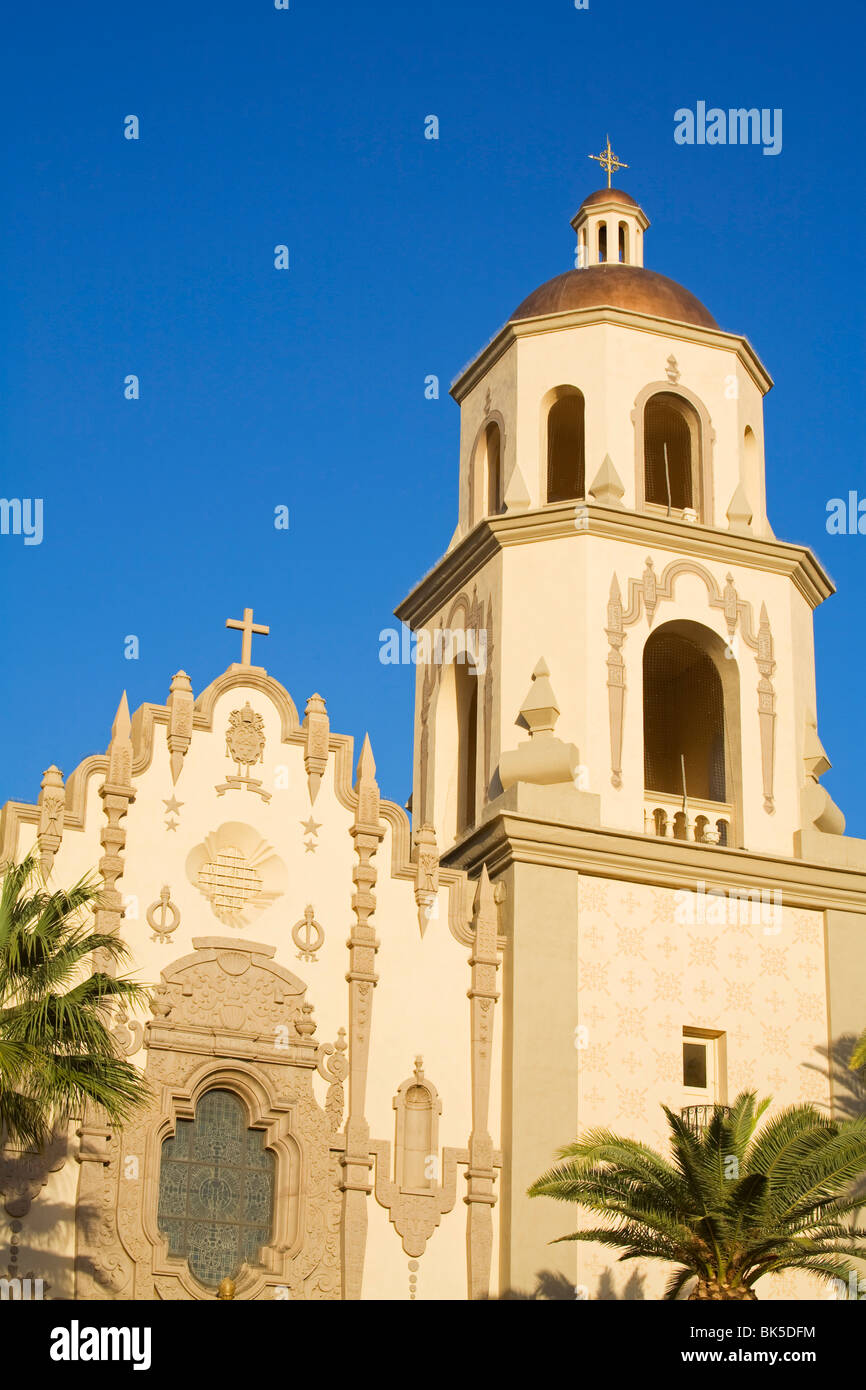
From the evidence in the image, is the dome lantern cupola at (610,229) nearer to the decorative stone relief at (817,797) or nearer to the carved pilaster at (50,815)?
the decorative stone relief at (817,797)

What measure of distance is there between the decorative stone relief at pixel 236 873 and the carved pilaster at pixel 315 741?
3.77 feet

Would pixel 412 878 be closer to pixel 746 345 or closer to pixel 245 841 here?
pixel 245 841

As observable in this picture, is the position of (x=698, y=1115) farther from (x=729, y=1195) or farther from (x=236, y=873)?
(x=236, y=873)

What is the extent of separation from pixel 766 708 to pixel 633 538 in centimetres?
343

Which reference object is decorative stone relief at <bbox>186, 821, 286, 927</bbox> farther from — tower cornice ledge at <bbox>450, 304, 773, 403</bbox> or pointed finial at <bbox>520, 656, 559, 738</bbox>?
tower cornice ledge at <bbox>450, 304, 773, 403</bbox>

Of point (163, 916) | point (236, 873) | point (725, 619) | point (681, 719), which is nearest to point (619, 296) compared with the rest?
point (725, 619)

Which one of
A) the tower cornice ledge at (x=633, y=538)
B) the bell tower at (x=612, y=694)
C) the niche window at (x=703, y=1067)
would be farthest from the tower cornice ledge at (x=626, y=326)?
the niche window at (x=703, y=1067)

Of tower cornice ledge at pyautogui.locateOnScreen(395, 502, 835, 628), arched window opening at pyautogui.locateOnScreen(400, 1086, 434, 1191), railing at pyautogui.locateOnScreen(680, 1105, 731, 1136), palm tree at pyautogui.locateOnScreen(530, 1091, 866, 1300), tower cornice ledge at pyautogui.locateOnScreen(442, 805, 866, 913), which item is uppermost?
tower cornice ledge at pyautogui.locateOnScreen(395, 502, 835, 628)

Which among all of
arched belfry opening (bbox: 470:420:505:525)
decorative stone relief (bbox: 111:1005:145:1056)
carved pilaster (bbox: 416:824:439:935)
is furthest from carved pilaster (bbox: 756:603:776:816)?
decorative stone relief (bbox: 111:1005:145:1056)

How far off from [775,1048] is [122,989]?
11454mm

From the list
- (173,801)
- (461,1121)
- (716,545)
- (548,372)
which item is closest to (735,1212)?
(461,1121)

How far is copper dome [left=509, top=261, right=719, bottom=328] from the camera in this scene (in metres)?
35.3

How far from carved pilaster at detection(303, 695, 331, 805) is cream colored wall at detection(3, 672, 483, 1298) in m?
0.15

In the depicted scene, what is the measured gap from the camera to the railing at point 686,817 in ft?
105
